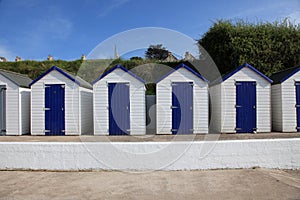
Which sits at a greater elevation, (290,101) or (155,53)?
(155,53)

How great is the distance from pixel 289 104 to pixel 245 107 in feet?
6.82

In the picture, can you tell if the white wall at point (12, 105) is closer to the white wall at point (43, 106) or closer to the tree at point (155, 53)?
the white wall at point (43, 106)

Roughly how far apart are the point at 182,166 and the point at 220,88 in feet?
20.5

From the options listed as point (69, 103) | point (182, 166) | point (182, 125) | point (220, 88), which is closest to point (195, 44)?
point (220, 88)

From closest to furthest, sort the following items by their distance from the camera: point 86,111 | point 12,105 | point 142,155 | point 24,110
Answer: point 142,155, point 12,105, point 24,110, point 86,111

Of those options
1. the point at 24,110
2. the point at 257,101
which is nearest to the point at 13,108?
the point at 24,110

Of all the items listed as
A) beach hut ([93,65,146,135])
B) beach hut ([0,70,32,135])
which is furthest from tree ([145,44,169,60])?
beach hut ([0,70,32,135])

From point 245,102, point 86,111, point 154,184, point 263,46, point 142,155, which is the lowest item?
point 154,184

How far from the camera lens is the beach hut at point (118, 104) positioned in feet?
34.7

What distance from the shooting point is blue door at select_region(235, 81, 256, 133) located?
35.4ft

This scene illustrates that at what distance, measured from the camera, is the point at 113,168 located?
5734 millimetres

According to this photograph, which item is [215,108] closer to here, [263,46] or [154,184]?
[154,184]

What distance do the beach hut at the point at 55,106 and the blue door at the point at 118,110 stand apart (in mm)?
1585

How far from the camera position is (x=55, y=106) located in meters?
10.8
